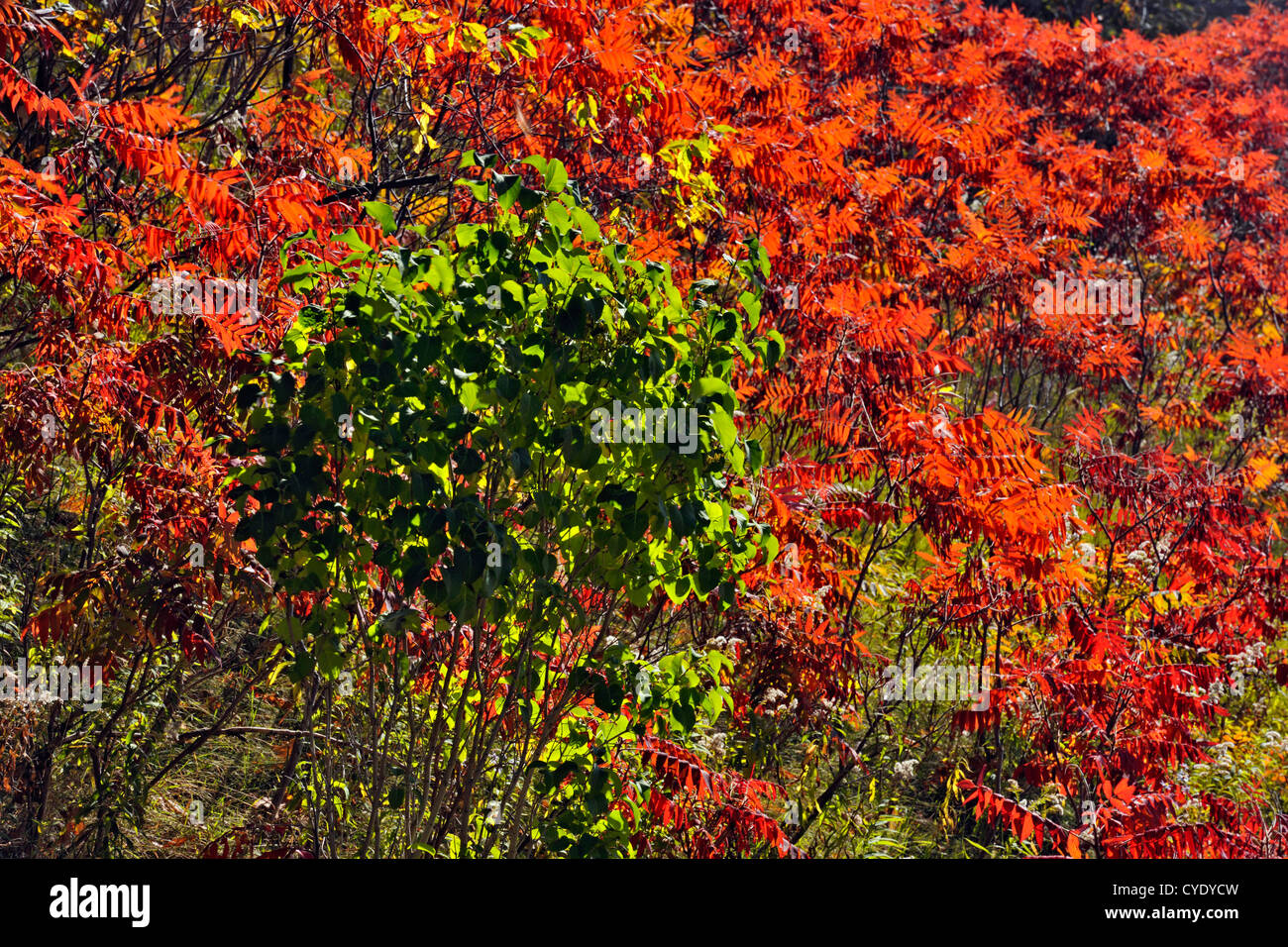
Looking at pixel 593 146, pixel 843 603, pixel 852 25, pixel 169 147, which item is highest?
pixel 852 25

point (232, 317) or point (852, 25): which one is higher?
point (852, 25)

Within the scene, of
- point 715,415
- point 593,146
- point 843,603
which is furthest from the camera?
point 593,146

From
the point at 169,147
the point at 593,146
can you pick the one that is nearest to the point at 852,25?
the point at 593,146

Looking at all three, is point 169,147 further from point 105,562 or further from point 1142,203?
point 1142,203

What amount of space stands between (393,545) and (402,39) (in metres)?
3.26

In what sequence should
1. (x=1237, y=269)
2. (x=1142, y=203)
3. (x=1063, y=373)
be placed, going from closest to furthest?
(x=1063, y=373)
(x=1142, y=203)
(x=1237, y=269)

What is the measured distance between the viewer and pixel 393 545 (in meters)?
3.29

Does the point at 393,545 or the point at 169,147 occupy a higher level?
the point at 169,147

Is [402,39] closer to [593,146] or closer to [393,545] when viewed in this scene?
[593,146]

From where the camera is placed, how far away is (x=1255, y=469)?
22.6 ft

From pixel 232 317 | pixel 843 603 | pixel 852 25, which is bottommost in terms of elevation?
pixel 843 603

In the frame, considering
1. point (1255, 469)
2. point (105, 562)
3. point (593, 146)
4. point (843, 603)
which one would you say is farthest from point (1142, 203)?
point (105, 562)
